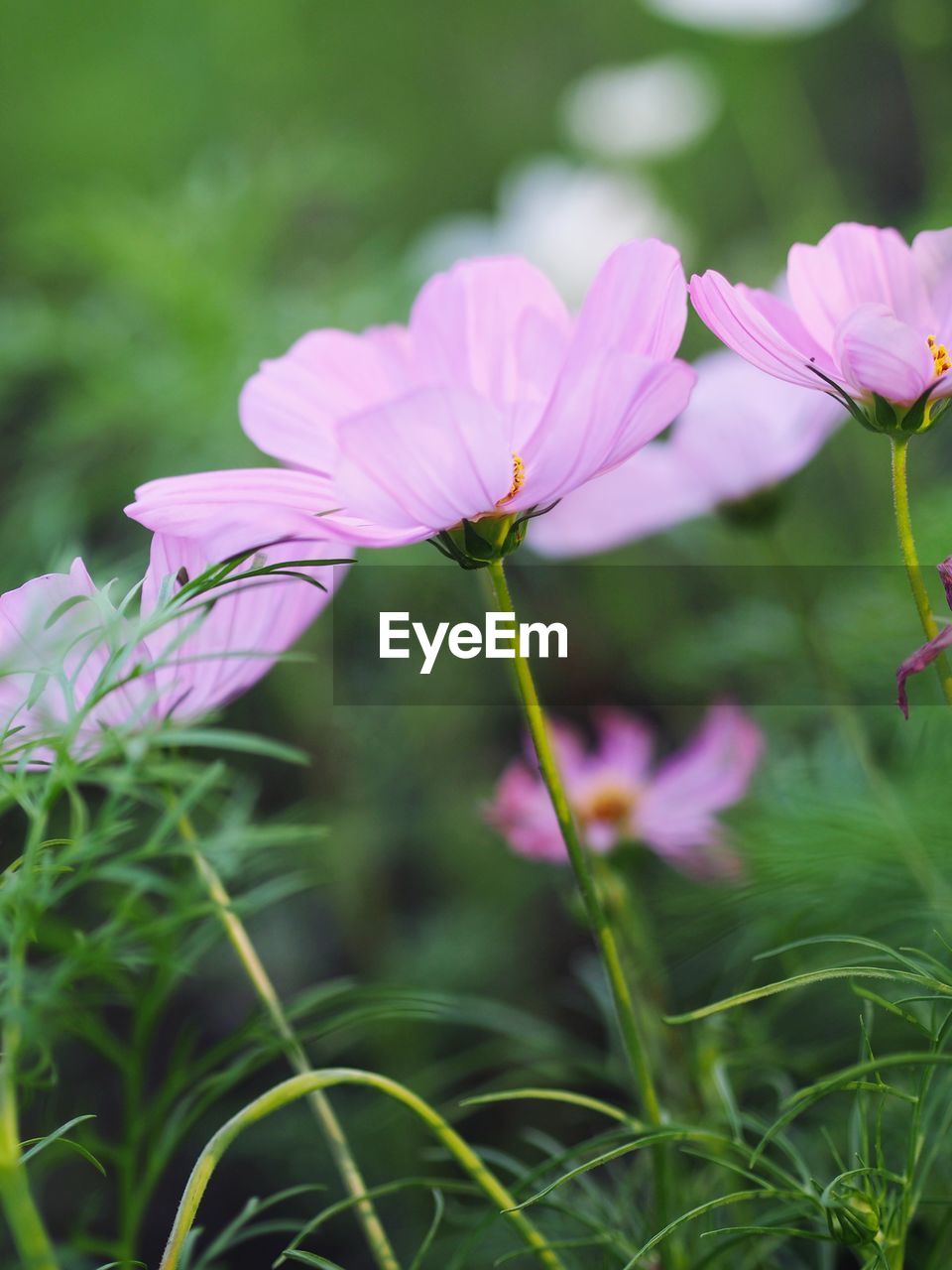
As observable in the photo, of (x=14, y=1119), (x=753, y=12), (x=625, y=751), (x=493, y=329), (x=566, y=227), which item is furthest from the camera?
(x=566, y=227)

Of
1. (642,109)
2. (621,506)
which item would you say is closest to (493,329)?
(621,506)

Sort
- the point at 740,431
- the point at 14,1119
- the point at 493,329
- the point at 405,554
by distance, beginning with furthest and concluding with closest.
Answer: the point at 405,554 < the point at 740,431 < the point at 493,329 < the point at 14,1119

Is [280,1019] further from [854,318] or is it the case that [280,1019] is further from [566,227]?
[566,227]

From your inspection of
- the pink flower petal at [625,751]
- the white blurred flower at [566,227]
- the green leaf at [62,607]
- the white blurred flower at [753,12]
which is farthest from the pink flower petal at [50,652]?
the white blurred flower at [753,12]

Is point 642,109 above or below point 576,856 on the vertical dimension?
above

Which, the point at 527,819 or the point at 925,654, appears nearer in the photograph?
the point at 925,654

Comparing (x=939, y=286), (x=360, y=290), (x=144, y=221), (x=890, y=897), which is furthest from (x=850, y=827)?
(x=144, y=221)

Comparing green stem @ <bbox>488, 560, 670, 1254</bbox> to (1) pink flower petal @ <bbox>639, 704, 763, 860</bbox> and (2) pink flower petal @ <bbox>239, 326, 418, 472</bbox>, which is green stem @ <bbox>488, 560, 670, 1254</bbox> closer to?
(2) pink flower petal @ <bbox>239, 326, 418, 472</bbox>

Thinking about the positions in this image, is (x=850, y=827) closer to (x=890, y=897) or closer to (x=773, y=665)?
(x=890, y=897)

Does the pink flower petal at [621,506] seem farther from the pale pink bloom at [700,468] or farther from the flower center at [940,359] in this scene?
the flower center at [940,359]
